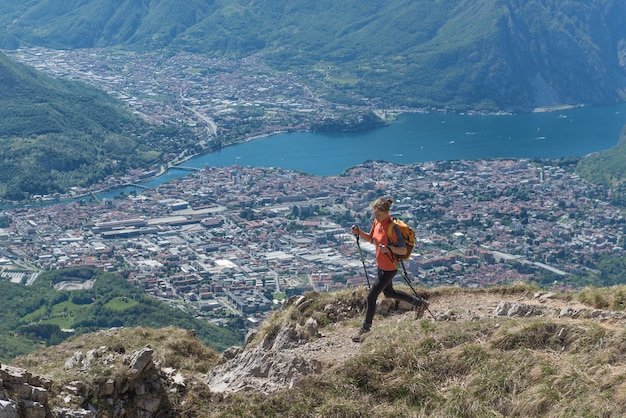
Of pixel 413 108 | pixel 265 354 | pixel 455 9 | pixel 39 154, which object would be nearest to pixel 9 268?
pixel 39 154

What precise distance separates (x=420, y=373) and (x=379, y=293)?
1039 millimetres

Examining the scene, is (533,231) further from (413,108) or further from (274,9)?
(274,9)

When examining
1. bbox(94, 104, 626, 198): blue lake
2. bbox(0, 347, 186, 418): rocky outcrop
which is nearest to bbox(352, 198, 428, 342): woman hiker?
bbox(0, 347, 186, 418): rocky outcrop

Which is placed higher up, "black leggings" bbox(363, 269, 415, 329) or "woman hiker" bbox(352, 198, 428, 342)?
"woman hiker" bbox(352, 198, 428, 342)

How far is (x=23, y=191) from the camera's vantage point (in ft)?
174

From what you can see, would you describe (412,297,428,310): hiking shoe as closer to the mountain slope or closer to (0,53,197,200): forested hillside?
the mountain slope

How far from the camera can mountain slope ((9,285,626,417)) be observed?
18.8 feet

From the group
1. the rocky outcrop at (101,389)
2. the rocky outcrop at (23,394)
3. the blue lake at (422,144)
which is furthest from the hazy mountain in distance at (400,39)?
A: the rocky outcrop at (23,394)

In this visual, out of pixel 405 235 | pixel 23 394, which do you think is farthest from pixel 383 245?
pixel 23 394

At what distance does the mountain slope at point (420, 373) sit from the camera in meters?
5.74

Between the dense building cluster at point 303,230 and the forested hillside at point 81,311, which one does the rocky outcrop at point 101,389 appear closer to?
the forested hillside at point 81,311

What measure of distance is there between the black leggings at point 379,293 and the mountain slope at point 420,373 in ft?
0.43

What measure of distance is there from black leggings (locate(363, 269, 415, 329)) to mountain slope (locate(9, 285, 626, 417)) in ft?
0.43

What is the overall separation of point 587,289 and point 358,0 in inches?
4463
